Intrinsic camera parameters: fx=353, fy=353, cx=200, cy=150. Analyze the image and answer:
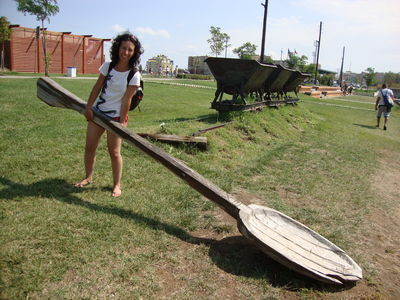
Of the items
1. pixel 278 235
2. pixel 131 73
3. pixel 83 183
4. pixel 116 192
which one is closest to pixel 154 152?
pixel 116 192

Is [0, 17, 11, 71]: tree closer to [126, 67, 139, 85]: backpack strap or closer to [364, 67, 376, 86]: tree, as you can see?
[126, 67, 139, 85]: backpack strap

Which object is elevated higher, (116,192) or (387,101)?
(387,101)

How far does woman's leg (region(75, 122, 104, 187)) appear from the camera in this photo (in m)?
3.61

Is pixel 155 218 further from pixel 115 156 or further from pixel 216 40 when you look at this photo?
pixel 216 40

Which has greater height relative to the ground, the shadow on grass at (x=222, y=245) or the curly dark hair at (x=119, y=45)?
the curly dark hair at (x=119, y=45)

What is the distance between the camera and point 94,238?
9.13 ft

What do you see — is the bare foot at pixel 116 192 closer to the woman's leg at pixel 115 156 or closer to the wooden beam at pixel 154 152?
the woman's leg at pixel 115 156

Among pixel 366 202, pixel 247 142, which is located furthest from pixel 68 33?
pixel 366 202

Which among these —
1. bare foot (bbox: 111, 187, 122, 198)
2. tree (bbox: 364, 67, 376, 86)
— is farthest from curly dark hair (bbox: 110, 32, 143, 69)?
tree (bbox: 364, 67, 376, 86)

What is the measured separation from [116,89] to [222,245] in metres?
1.81

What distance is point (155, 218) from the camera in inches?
131

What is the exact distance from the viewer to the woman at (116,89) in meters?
3.46

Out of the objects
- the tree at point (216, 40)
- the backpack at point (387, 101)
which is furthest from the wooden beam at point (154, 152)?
the tree at point (216, 40)

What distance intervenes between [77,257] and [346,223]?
113 inches
